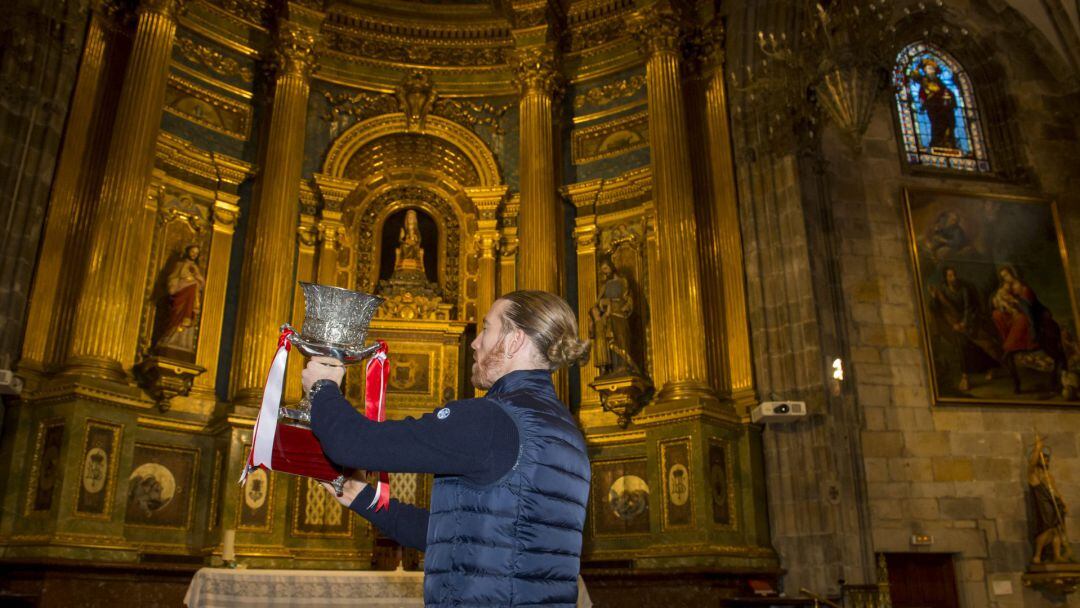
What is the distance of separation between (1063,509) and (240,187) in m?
12.3

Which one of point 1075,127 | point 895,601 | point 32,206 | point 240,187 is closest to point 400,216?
point 240,187

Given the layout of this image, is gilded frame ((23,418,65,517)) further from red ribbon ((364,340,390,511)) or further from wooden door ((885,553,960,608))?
wooden door ((885,553,960,608))

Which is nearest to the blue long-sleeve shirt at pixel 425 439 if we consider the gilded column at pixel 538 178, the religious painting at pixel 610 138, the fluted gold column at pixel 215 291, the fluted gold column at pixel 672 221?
the fluted gold column at pixel 672 221

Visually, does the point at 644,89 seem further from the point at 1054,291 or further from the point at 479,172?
the point at 1054,291

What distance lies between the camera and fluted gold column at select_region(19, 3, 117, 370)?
33.9ft

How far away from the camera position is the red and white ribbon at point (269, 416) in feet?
8.63

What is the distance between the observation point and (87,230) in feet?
35.8

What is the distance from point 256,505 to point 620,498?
466 cm

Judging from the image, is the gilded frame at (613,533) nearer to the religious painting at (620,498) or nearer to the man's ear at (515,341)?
the religious painting at (620,498)

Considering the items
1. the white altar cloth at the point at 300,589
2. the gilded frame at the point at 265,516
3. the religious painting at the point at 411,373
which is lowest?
the white altar cloth at the point at 300,589

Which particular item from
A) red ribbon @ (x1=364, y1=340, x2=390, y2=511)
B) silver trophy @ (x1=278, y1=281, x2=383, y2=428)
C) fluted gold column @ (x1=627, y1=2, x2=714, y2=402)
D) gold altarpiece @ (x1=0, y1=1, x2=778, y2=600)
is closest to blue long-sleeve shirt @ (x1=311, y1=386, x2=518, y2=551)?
silver trophy @ (x1=278, y1=281, x2=383, y2=428)

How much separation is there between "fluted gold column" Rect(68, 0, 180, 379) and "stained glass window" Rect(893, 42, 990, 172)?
11.2 meters

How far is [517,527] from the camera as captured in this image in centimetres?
226

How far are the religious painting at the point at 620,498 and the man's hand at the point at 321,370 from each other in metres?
9.53
